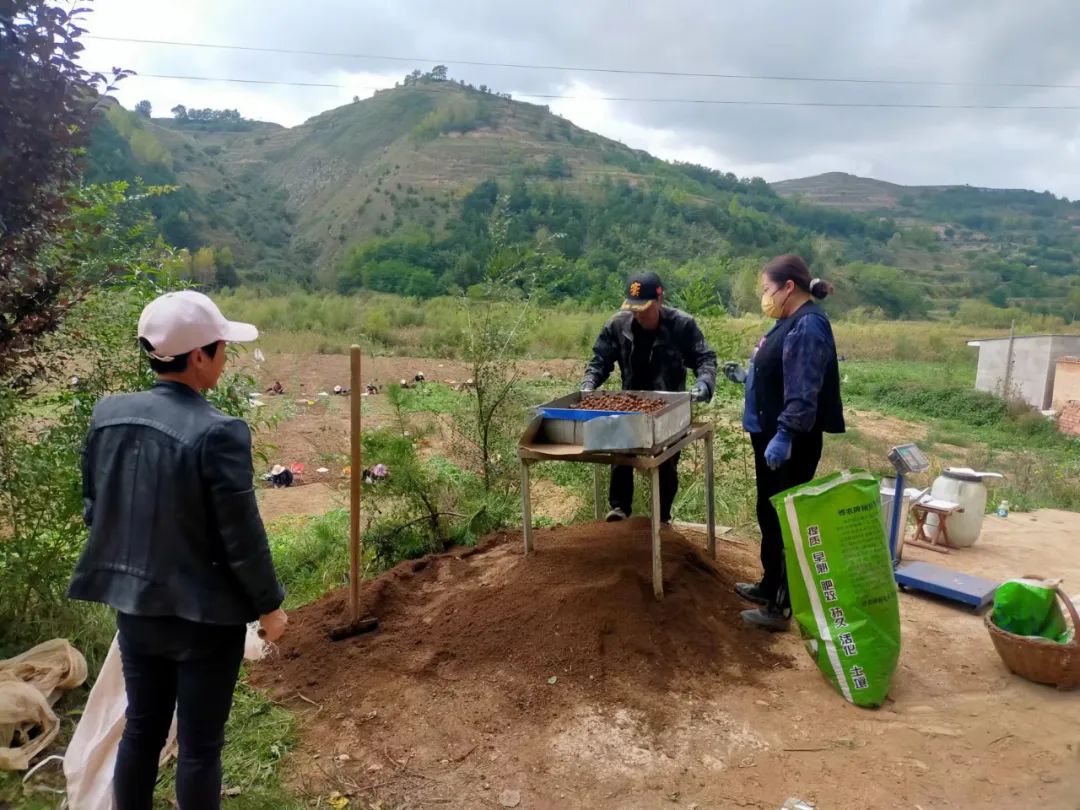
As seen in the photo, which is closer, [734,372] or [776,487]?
[776,487]

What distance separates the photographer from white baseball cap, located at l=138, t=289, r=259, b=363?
1869mm

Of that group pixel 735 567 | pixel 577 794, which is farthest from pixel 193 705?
pixel 735 567

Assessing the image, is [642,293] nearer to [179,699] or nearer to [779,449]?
[779,449]

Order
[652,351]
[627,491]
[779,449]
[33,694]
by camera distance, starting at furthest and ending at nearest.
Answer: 1. [627,491]
2. [652,351]
3. [779,449]
4. [33,694]

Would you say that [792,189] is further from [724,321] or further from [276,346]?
[724,321]

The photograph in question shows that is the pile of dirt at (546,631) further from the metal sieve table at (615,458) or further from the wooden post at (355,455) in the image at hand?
the wooden post at (355,455)

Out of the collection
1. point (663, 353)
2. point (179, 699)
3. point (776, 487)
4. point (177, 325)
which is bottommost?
point (179, 699)

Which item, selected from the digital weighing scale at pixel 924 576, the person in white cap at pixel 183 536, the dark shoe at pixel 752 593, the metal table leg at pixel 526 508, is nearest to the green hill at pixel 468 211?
the digital weighing scale at pixel 924 576

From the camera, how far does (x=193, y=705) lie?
1913 millimetres

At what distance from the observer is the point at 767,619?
12.0 ft

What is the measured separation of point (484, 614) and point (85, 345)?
2.20m

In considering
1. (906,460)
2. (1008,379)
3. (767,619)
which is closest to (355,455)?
(767,619)

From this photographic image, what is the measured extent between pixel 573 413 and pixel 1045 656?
2258 mm

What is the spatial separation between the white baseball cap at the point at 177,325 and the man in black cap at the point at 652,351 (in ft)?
8.78
